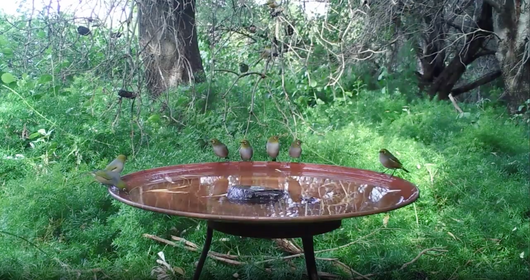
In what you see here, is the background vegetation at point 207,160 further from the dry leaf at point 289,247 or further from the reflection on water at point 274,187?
the reflection on water at point 274,187

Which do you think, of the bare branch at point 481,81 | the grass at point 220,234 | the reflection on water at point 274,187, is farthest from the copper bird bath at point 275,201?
the bare branch at point 481,81

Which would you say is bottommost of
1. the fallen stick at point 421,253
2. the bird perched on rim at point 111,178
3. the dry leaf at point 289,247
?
the fallen stick at point 421,253

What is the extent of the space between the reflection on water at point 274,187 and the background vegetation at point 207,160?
61cm

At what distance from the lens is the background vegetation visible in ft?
11.1

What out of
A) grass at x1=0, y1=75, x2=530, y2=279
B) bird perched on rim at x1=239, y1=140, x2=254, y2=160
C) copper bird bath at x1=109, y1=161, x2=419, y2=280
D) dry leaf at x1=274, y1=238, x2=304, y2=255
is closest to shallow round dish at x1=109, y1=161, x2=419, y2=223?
copper bird bath at x1=109, y1=161, x2=419, y2=280

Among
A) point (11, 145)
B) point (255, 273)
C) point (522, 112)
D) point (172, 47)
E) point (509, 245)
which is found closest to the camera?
point (255, 273)

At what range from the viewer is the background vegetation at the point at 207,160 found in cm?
339

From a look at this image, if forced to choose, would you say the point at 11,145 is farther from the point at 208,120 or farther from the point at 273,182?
the point at 273,182

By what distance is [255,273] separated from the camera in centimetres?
325

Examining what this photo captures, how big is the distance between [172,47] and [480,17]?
4.13 metres

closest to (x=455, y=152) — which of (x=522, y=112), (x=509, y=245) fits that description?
(x=509, y=245)

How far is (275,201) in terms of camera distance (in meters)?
2.29

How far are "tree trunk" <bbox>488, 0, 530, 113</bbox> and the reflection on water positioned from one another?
4181 millimetres

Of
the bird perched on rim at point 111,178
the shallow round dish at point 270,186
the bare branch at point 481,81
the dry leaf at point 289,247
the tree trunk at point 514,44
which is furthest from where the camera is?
the bare branch at point 481,81
